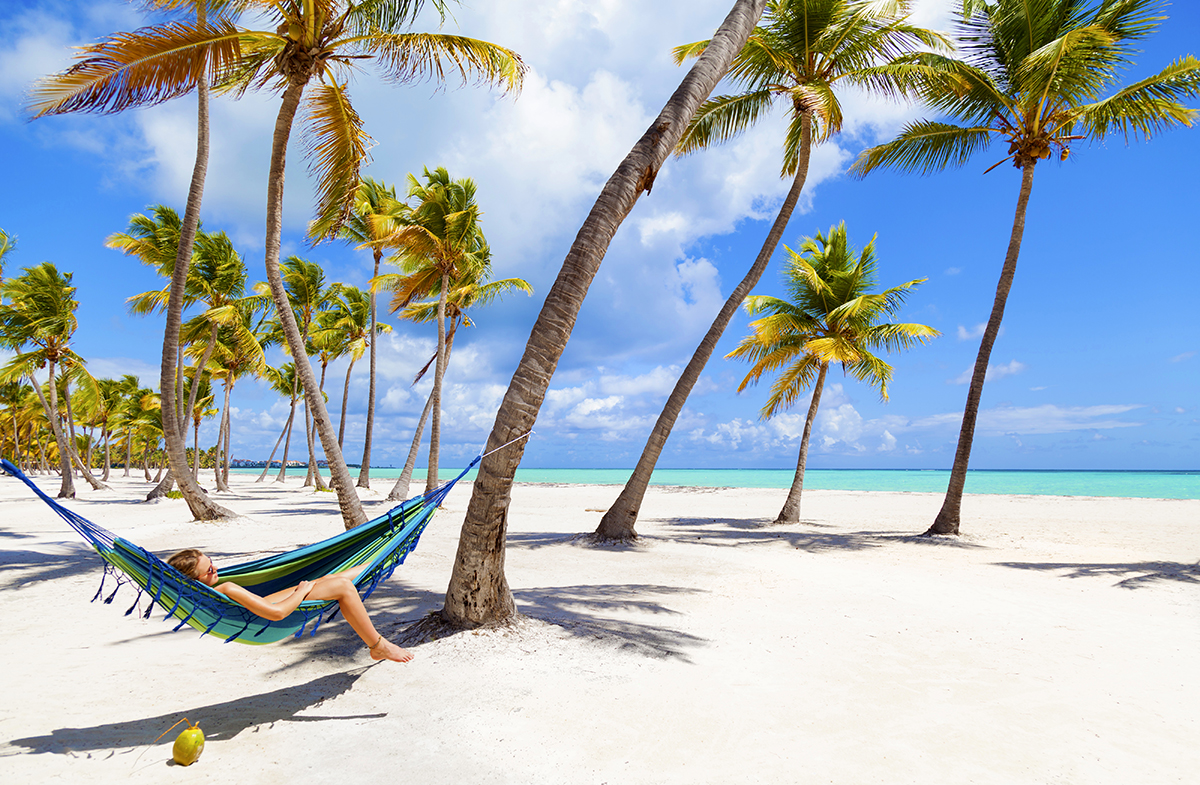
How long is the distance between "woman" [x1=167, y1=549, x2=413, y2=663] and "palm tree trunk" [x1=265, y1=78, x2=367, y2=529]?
11.6 feet

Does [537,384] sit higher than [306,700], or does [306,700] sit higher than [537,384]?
[537,384]

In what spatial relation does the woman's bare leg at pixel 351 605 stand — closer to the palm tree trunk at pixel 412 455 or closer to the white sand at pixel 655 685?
the white sand at pixel 655 685

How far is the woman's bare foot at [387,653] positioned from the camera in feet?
9.80

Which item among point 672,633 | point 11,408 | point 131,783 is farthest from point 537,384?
point 11,408

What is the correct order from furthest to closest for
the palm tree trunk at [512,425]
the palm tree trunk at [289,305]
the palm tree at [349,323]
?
the palm tree at [349,323]
the palm tree trunk at [289,305]
the palm tree trunk at [512,425]

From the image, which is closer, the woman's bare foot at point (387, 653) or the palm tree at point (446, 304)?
the woman's bare foot at point (387, 653)

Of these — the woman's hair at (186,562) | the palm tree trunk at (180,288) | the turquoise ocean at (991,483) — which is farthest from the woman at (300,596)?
the turquoise ocean at (991,483)

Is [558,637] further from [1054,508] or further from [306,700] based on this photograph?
[1054,508]

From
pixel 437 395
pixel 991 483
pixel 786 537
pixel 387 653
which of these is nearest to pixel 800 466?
pixel 786 537

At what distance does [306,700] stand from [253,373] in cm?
2140

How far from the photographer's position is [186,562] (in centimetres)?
267

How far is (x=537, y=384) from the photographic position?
3.51 meters

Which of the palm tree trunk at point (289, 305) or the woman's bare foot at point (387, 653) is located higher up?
the palm tree trunk at point (289, 305)

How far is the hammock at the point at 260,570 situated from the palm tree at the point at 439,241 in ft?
30.0
